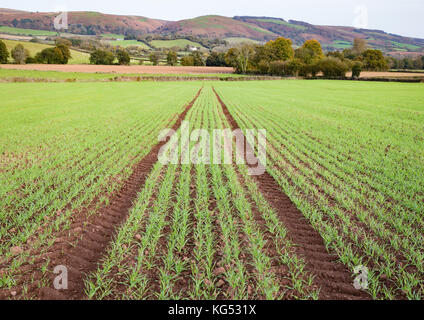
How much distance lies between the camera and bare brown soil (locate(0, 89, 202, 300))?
A: 3.63 metres

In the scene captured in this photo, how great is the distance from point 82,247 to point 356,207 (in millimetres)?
6116

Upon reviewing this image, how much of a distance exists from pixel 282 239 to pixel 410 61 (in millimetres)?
129044

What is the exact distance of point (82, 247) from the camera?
181 inches

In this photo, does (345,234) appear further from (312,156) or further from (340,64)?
(340,64)

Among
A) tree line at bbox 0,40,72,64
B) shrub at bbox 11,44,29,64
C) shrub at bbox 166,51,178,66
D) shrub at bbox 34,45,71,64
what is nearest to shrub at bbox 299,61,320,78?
shrub at bbox 166,51,178,66

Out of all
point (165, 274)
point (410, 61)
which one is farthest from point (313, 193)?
point (410, 61)

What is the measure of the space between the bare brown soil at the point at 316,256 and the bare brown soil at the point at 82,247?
3.59 meters

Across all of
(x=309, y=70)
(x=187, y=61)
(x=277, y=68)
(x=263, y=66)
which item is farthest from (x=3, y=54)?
(x=309, y=70)

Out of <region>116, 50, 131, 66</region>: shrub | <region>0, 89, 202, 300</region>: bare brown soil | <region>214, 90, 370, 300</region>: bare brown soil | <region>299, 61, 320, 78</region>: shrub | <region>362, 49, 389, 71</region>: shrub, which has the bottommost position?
<region>0, 89, 202, 300</region>: bare brown soil

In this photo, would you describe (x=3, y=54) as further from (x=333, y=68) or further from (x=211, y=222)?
(x=333, y=68)

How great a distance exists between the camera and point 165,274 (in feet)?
12.7

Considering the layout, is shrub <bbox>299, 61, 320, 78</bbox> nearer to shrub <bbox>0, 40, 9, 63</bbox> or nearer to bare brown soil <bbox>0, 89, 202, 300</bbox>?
bare brown soil <bbox>0, 89, 202, 300</bbox>

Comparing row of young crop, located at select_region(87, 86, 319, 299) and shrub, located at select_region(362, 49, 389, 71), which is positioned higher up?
shrub, located at select_region(362, 49, 389, 71)

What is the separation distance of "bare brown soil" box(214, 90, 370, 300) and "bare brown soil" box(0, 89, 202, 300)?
11.8ft
